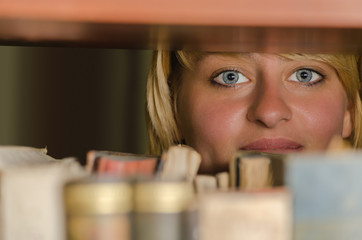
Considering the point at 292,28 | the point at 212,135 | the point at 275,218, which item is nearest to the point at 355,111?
the point at 212,135

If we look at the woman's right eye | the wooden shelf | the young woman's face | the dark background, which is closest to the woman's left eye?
the young woman's face

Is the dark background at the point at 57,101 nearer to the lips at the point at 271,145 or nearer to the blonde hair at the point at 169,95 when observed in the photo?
the blonde hair at the point at 169,95

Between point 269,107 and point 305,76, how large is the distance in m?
0.16

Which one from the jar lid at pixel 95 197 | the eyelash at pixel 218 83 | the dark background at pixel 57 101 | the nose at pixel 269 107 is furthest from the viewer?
the dark background at pixel 57 101

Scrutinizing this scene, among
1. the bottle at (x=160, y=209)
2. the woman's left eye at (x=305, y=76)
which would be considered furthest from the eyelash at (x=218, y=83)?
the bottle at (x=160, y=209)

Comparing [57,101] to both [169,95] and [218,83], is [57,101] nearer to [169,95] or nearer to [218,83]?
[169,95]

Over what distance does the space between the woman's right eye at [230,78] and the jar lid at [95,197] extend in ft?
2.00

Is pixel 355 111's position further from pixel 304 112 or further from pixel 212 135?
pixel 212 135

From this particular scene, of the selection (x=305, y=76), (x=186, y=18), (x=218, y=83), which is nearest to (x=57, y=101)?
(x=218, y=83)

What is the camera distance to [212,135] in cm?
107

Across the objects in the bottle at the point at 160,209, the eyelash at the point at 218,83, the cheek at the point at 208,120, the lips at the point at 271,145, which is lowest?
the bottle at the point at 160,209

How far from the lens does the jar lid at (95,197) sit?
519 mm

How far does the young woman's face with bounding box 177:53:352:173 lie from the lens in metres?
1.02

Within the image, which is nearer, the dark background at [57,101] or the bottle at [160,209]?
the bottle at [160,209]
